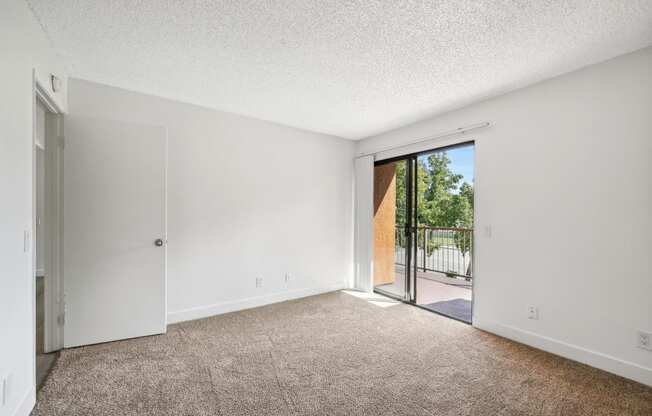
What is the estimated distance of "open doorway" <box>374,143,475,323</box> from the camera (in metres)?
4.06

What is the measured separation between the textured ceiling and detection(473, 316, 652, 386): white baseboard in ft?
7.53

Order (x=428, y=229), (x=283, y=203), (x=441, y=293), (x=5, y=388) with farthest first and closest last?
(x=428, y=229) → (x=441, y=293) → (x=283, y=203) → (x=5, y=388)

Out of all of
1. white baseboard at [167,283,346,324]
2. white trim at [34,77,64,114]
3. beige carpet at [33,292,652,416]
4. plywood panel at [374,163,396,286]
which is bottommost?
beige carpet at [33,292,652,416]

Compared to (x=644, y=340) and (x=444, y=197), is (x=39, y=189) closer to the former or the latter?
(x=444, y=197)

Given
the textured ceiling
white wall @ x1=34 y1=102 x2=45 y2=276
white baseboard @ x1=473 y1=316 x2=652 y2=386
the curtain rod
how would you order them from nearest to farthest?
the textured ceiling → white baseboard @ x1=473 y1=316 x2=652 y2=386 → white wall @ x1=34 y1=102 x2=45 y2=276 → the curtain rod

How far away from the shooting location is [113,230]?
272 centimetres

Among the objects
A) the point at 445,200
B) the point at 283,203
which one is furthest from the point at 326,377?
the point at 445,200

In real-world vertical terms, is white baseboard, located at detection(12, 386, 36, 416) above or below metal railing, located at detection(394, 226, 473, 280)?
below

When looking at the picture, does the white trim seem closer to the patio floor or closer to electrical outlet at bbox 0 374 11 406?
electrical outlet at bbox 0 374 11 406

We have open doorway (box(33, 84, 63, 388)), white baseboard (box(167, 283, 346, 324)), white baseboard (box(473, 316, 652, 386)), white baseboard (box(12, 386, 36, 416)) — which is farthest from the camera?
white baseboard (box(167, 283, 346, 324))

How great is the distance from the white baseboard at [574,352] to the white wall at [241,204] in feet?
7.46

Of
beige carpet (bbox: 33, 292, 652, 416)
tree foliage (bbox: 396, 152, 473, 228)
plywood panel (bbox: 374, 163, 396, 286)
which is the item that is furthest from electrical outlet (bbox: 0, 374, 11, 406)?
tree foliage (bbox: 396, 152, 473, 228)

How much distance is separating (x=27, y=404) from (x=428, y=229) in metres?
5.49

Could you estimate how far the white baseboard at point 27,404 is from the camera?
1.65 metres
